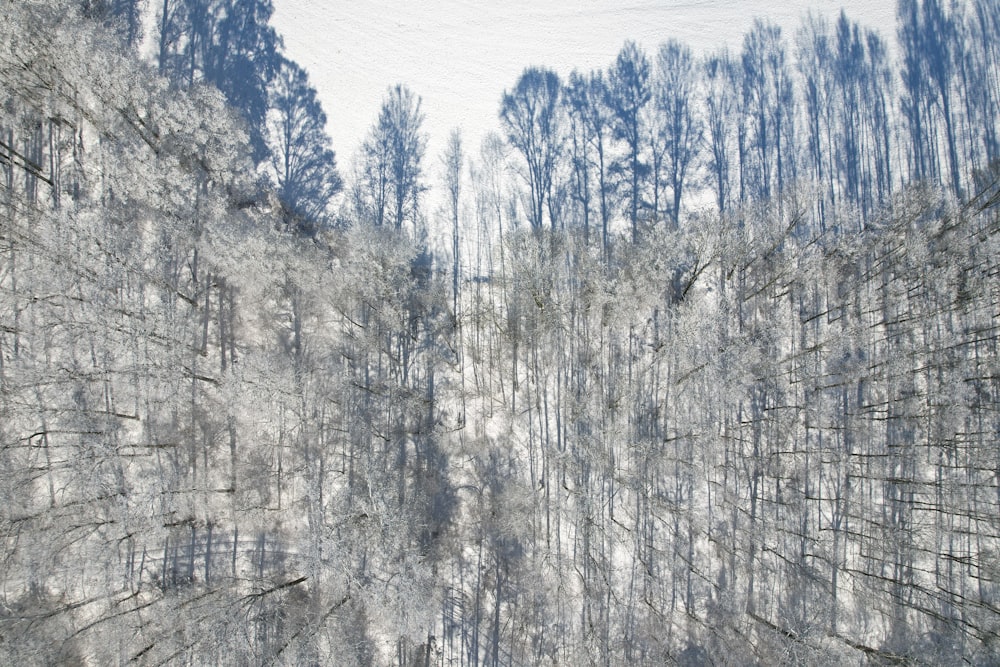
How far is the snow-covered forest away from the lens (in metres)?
7.64

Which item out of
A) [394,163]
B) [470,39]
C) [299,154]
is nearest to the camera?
[299,154]

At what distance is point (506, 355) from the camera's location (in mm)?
8539

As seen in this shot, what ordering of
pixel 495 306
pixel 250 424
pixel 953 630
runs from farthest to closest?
pixel 495 306
pixel 250 424
pixel 953 630

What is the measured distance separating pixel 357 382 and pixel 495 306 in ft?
8.93

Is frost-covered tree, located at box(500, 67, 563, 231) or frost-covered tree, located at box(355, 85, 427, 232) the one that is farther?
frost-covered tree, located at box(500, 67, 563, 231)

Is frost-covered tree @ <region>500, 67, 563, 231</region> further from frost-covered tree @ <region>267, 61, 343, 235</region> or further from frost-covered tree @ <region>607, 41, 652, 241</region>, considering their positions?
frost-covered tree @ <region>267, 61, 343, 235</region>

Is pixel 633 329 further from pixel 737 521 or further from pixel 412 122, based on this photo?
pixel 412 122

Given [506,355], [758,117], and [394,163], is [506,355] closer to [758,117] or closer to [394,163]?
[394,163]

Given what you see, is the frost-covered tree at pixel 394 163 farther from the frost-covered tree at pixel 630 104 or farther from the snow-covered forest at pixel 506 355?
the frost-covered tree at pixel 630 104

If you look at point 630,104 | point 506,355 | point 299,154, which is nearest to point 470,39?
point 630,104

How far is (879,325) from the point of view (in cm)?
823

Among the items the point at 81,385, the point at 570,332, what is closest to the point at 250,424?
the point at 81,385

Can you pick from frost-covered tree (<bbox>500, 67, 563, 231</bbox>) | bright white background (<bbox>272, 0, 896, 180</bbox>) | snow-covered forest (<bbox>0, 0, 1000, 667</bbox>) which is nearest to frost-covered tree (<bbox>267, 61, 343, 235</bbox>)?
snow-covered forest (<bbox>0, 0, 1000, 667</bbox>)

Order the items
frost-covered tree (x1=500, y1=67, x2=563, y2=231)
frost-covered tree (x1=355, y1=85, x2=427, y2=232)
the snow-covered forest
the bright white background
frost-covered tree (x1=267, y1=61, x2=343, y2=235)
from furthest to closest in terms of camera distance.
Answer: the bright white background < frost-covered tree (x1=500, y1=67, x2=563, y2=231) < frost-covered tree (x1=355, y1=85, x2=427, y2=232) < frost-covered tree (x1=267, y1=61, x2=343, y2=235) < the snow-covered forest
